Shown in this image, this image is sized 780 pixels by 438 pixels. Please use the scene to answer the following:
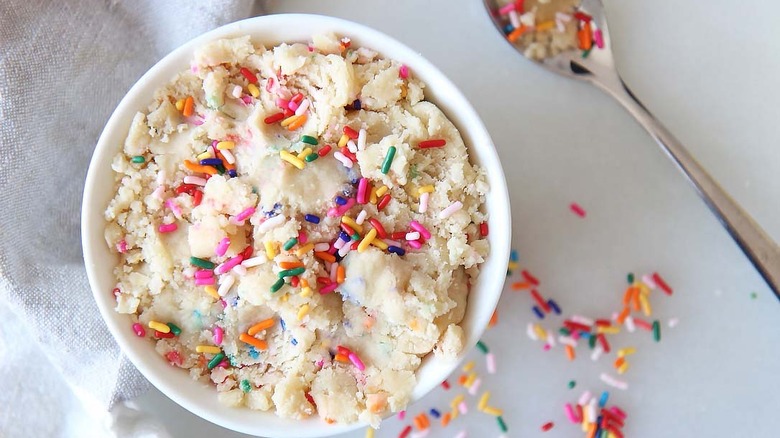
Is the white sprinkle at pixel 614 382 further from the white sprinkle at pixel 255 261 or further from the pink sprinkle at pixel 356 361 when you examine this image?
the white sprinkle at pixel 255 261

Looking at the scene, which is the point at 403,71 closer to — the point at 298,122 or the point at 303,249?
the point at 298,122

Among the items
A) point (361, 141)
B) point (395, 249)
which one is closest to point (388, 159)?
point (361, 141)

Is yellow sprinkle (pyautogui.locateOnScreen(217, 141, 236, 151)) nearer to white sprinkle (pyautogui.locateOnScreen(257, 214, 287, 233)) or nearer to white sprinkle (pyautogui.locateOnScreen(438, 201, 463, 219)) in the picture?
white sprinkle (pyautogui.locateOnScreen(257, 214, 287, 233))

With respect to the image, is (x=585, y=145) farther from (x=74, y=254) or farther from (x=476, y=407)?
(x=74, y=254)

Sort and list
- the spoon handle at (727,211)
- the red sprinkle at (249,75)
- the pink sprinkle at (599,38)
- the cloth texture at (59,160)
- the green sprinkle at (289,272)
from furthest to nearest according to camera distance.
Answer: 1. the pink sprinkle at (599,38)
2. the spoon handle at (727,211)
3. the cloth texture at (59,160)
4. the red sprinkle at (249,75)
5. the green sprinkle at (289,272)

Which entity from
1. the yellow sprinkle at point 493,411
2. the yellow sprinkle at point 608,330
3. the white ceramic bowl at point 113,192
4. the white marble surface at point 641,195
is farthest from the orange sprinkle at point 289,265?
the yellow sprinkle at point 608,330

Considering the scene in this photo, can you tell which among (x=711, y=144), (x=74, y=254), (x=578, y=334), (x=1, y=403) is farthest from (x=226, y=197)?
(x=711, y=144)
